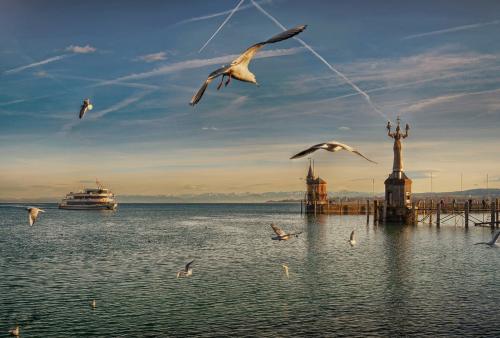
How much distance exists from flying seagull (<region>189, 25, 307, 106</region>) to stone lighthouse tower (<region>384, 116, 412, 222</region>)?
60.7m

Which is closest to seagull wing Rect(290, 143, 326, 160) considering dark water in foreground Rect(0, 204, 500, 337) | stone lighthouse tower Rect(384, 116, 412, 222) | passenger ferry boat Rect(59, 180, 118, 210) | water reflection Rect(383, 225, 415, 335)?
dark water in foreground Rect(0, 204, 500, 337)

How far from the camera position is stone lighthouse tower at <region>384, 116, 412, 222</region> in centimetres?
6750

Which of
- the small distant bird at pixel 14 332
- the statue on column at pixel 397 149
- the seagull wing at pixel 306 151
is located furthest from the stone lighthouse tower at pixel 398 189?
the seagull wing at pixel 306 151

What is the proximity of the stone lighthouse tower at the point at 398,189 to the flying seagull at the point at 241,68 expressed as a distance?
60.7 meters

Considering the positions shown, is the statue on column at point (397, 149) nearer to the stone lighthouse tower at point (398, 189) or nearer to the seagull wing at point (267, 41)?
the stone lighthouse tower at point (398, 189)

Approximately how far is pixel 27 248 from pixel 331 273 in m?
33.2

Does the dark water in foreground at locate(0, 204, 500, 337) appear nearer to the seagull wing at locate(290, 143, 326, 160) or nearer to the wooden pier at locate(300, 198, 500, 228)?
the seagull wing at locate(290, 143, 326, 160)

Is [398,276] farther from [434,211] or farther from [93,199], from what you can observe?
[93,199]

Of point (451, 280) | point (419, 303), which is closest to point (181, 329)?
point (419, 303)

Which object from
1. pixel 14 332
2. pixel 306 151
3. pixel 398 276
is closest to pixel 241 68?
pixel 306 151

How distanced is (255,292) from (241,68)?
65.6ft

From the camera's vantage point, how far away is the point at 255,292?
1093 inches

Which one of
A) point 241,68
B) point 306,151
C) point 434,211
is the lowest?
point 434,211

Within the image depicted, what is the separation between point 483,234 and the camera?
6456 cm
